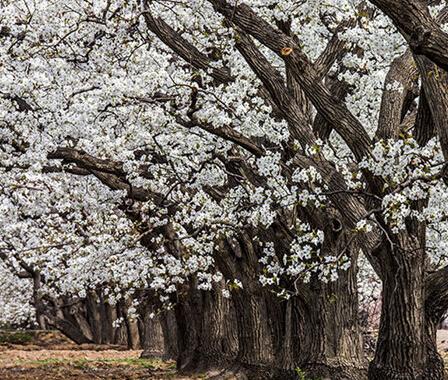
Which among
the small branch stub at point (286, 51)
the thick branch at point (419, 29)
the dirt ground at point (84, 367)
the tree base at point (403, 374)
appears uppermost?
the small branch stub at point (286, 51)

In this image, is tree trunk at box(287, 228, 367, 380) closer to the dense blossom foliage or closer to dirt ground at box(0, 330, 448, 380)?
the dense blossom foliage

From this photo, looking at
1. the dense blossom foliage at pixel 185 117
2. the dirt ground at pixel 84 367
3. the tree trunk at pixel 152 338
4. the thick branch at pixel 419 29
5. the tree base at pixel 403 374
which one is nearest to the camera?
the thick branch at pixel 419 29

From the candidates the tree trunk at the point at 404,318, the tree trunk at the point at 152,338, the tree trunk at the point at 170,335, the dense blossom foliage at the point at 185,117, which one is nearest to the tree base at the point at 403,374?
the tree trunk at the point at 404,318

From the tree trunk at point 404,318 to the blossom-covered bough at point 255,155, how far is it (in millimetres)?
24

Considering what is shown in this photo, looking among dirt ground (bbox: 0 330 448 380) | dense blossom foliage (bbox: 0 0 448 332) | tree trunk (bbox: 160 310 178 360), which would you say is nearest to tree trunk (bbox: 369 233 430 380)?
dense blossom foliage (bbox: 0 0 448 332)

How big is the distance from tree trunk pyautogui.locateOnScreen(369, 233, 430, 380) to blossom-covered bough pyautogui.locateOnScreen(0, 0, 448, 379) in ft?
0.08

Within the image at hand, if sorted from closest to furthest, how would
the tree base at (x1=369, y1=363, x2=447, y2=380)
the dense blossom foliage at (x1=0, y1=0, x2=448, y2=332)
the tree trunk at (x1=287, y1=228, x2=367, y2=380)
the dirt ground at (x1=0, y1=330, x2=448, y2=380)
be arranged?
the tree base at (x1=369, y1=363, x2=447, y2=380)
the dense blossom foliage at (x1=0, y1=0, x2=448, y2=332)
the tree trunk at (x1=287, y1=228, x2=367, y2=380)
the dirt ground at (x1=0, y1=330, x2=448, y2=380)

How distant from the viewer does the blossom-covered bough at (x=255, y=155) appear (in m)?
8.92

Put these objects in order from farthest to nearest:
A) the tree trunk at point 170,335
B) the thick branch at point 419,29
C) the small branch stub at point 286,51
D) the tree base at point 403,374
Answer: the tree trunk at point 170,335, the tree base at point 403,374, the small branch stub at point 286,51, the thick branch at point 419,29

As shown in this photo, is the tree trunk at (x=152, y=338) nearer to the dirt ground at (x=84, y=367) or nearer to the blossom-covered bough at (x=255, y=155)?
the dirt ground at (x=84, y=367)

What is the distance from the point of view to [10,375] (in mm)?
17391

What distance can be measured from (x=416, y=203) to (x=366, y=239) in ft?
2.78

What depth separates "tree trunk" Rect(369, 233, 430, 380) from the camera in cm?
955

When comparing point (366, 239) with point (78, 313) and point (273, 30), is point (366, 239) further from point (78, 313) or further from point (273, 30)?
point (78, 313)
